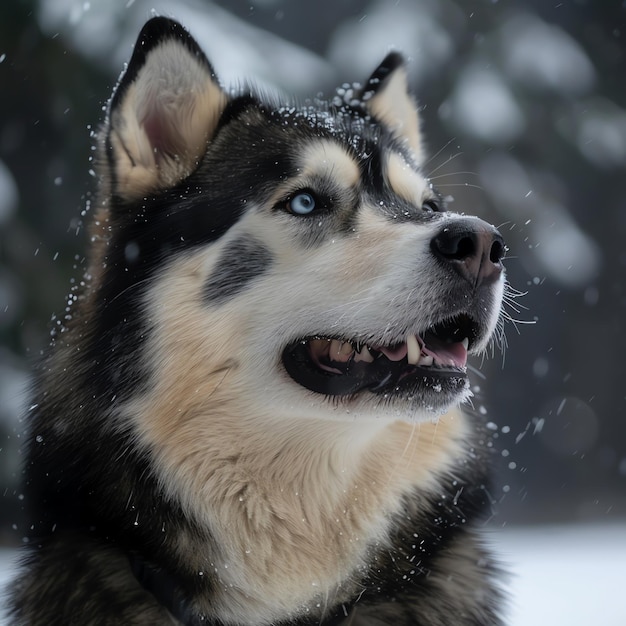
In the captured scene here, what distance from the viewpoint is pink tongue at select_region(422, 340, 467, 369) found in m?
2.06

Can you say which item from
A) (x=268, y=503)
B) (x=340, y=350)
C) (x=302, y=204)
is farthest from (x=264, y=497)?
(x=302, y=204)

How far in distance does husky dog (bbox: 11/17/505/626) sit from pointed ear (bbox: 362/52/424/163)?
1.57 feet

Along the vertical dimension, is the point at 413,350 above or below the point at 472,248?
below

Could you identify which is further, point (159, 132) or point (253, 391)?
point (159, 132)

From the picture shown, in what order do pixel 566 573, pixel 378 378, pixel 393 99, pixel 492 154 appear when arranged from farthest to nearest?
pixel 492 154, pixel 566 573, pixel 393 99, pixel 378 378

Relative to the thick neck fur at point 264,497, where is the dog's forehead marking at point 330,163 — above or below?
above

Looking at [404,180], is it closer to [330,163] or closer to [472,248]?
[330,163]

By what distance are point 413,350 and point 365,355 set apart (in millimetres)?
134

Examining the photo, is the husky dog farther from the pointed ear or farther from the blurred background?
the blurred background

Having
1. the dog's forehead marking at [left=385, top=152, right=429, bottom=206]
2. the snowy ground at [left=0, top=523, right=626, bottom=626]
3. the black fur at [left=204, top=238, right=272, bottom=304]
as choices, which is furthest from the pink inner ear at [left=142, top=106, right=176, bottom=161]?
the snowy ground at [left=0, top=523, right=626, bottom=626]

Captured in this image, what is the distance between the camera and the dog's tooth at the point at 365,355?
2.05 m

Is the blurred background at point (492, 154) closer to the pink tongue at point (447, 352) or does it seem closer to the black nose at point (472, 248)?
the pink tongue at point (447, 352)

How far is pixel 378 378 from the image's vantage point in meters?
2.02

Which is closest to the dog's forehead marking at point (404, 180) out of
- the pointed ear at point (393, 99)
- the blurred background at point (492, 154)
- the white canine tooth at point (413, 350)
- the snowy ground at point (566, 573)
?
the pointed ear at point (393, 99)
